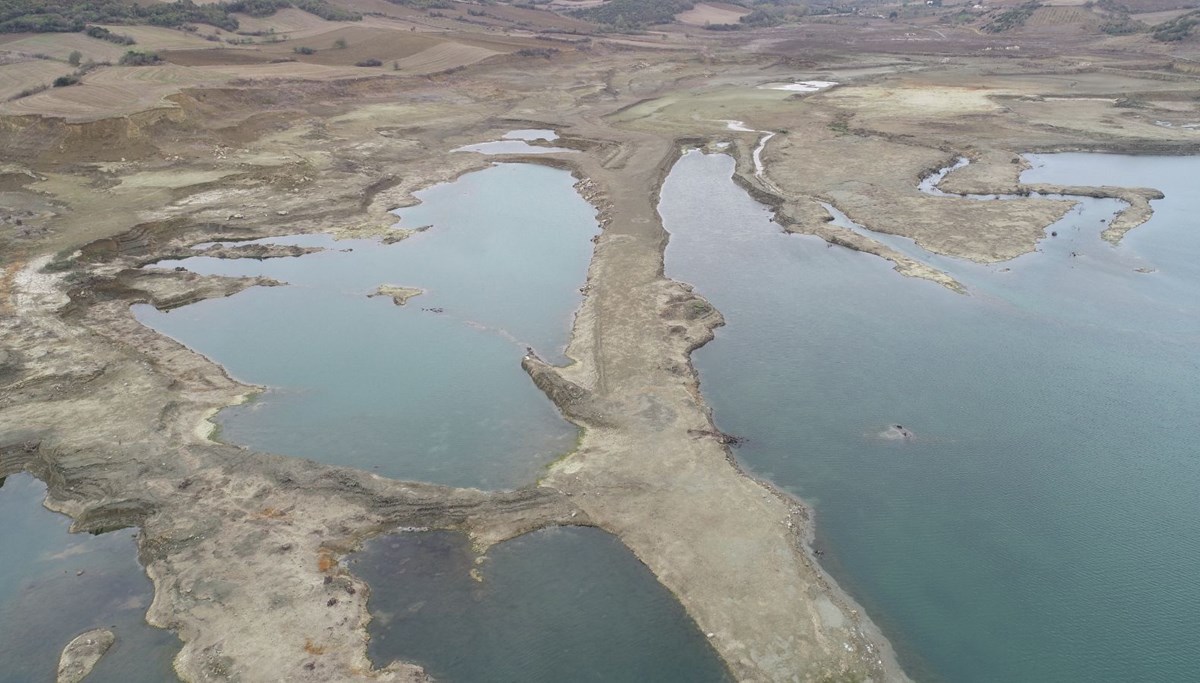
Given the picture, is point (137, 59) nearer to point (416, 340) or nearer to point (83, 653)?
point (416, 340)

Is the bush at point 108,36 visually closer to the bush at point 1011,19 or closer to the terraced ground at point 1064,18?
the bush at point 1011,19

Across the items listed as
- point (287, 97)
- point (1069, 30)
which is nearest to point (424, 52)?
point (287, 97)

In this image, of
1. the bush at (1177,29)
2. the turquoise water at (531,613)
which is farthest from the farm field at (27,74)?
the bush at (1177,29)

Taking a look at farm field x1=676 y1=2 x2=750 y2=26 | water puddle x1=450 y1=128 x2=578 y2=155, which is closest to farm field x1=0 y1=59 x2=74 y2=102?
water puddle x1=450 y1=128 x2=578 y2=155

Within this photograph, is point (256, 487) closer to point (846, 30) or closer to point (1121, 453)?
point (1121, 453)

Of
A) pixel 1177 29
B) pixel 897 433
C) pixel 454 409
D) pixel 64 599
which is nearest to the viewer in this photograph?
pixel 64 599

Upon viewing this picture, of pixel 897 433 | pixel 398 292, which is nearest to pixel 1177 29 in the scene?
pixel 897 433
